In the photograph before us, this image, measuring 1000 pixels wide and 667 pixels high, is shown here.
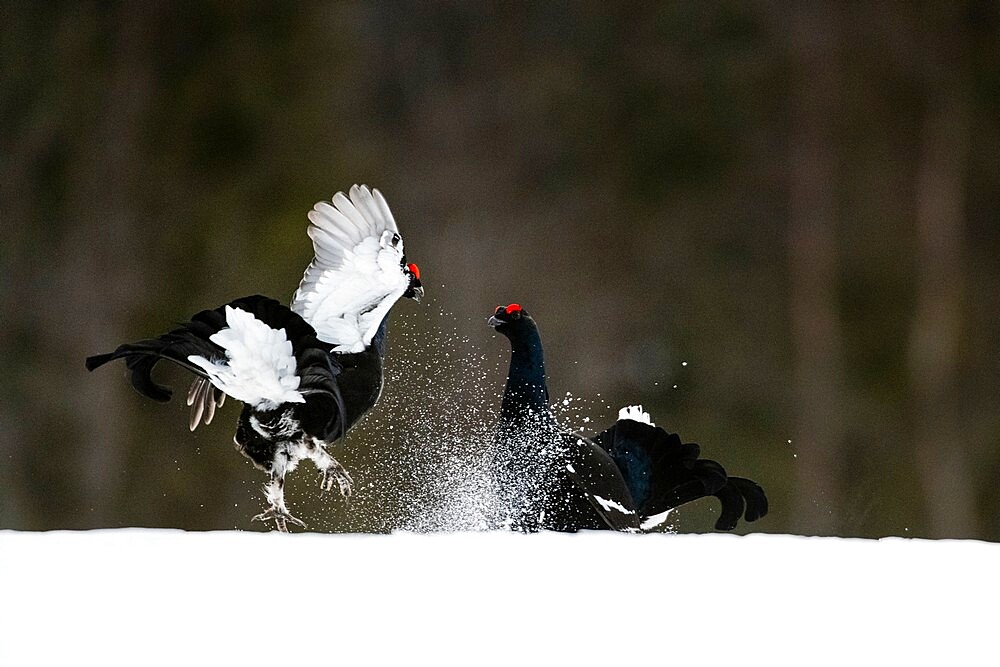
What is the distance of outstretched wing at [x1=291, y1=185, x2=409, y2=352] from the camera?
1379 mm

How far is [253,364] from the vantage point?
1283mm

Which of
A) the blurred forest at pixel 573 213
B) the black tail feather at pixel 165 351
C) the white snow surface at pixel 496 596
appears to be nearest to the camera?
the white snow surface at pixel 496 596

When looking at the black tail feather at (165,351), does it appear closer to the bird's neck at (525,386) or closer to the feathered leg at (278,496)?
the feathered leg at (278,496)

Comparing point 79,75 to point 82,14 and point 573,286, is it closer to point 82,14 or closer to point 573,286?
point 82,14

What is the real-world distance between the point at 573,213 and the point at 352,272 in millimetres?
2003

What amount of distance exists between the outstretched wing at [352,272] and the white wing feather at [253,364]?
10cm

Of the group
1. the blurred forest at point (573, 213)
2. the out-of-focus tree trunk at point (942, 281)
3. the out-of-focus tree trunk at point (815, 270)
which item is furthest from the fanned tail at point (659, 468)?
the out-of-focus tree trunk at point (942, 281)

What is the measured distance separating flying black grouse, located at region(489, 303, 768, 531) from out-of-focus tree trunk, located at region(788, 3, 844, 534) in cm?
171

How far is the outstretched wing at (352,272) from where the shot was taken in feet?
A: 4.52

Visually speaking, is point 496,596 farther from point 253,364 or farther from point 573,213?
point 573,213

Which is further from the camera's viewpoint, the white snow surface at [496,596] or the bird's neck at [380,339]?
the bird's neck at [380,339]

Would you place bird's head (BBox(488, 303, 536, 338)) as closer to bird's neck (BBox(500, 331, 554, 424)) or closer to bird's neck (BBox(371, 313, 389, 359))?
bird's neck (BBox(500, 331, 554, 424))

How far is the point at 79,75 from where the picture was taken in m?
3.23

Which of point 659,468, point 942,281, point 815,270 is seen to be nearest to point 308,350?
point 659,468
